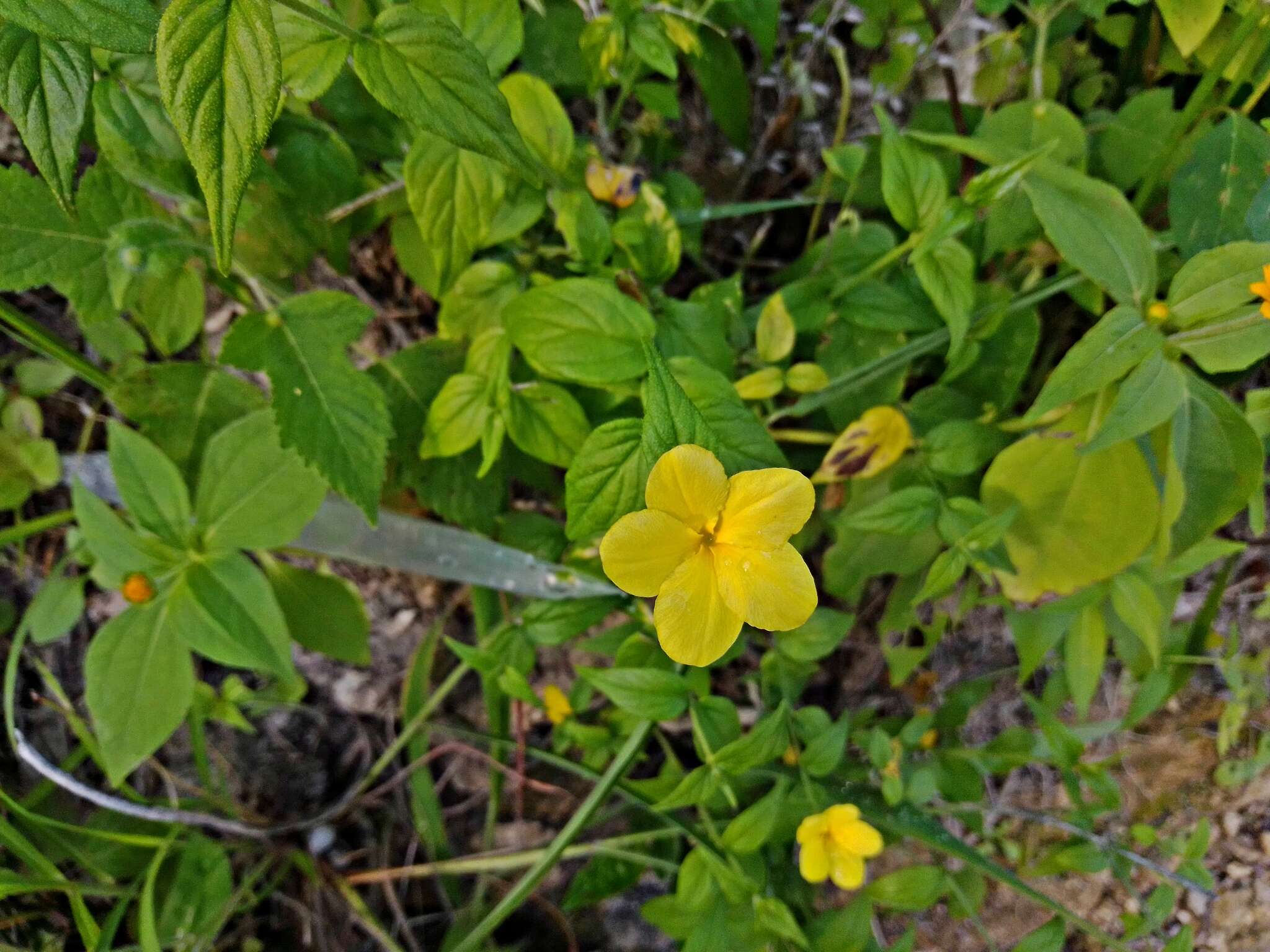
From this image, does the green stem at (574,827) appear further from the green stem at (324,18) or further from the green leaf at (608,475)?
the green stem at (324,18)

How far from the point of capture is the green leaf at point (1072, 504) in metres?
1.31

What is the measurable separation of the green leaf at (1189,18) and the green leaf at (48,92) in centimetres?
150

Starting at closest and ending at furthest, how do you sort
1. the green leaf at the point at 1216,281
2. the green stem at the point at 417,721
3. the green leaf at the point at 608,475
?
the green leaf at the point at 608,475 → the green leaf at the point at 1216,281 → the green stem at the point at 417,721

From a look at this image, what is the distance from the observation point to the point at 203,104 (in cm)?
64

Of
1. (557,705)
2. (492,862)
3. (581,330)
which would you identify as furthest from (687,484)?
Answer: (492,862)

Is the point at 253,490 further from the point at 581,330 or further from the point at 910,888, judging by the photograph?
the point at 910,888

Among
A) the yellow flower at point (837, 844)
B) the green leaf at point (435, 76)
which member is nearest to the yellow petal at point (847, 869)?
the yellow flower at point (837, 844)

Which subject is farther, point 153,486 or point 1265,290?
point 153,486

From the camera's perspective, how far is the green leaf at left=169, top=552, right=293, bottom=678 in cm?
131

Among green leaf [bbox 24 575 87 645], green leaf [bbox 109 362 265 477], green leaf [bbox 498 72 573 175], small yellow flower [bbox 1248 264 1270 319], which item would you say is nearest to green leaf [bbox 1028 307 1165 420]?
small yellow flower [bbox 1248 264 1270 319]

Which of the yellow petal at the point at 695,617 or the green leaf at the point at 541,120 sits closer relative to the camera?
the yellow petal at the point at 695,617

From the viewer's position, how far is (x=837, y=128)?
176 cm

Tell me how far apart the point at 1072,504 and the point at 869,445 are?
36 cm

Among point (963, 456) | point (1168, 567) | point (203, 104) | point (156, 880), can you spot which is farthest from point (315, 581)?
point (1168, 567)
